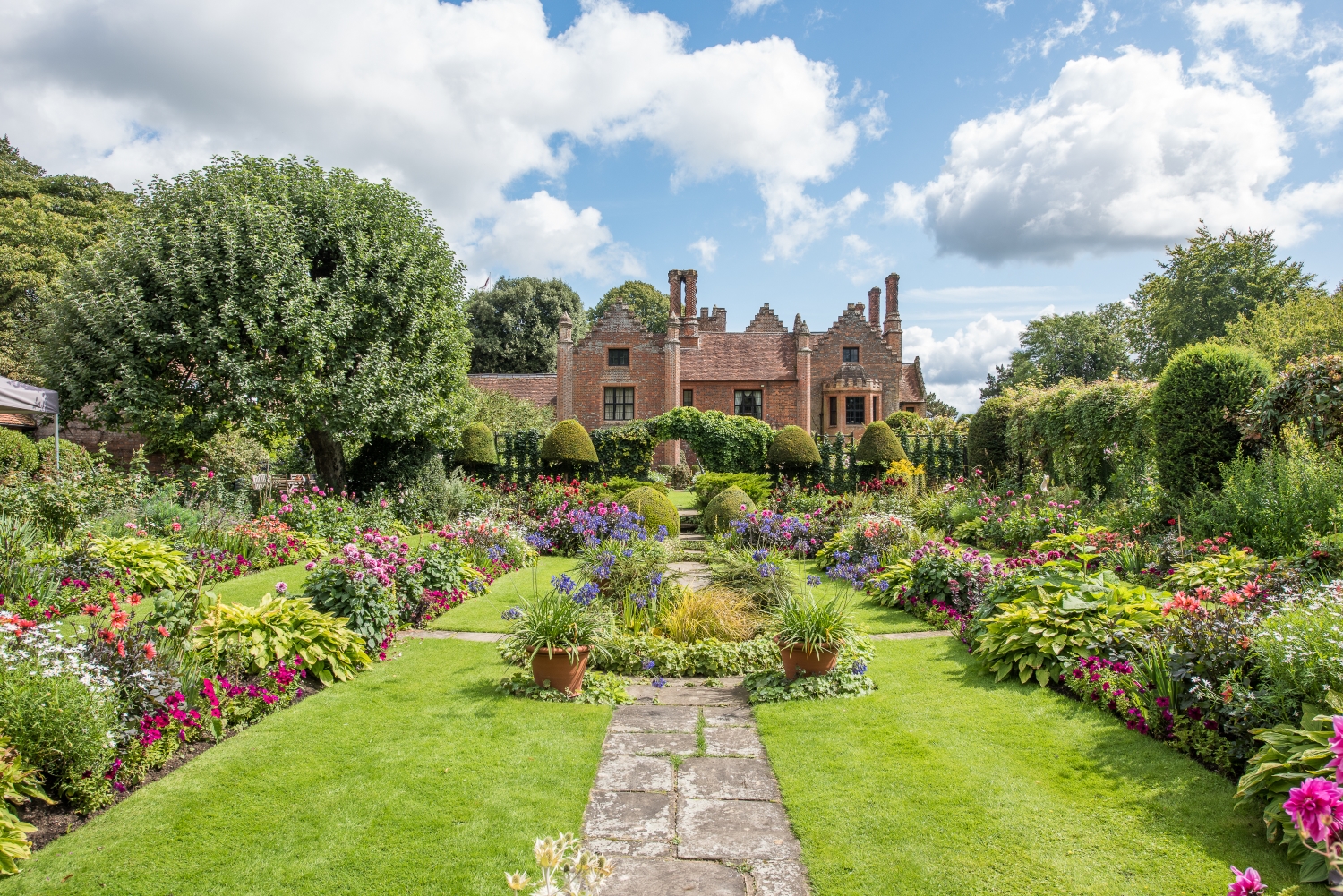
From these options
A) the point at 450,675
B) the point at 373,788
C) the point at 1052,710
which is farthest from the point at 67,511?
the point at 1052,710

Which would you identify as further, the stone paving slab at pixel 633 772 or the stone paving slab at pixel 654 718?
the stone paving slab at pixel 654 718

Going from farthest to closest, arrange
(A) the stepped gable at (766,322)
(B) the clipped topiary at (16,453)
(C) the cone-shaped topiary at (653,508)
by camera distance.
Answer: (A) the stepped gable at (766,322)
(B) the clipped topiary at (16,453)
(C) the cone-shaped topiary at (653,508)

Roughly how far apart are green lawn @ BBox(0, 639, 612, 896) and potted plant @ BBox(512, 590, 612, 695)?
25 centimetres

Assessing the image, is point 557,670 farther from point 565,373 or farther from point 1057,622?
point 565,373

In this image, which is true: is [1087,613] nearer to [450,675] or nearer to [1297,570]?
[1297,570]

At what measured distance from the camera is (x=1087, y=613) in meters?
5.33

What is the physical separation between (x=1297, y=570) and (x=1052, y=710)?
279 cm

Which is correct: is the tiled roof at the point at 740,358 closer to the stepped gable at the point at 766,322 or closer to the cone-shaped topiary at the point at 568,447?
the stepped gable at the point at 766,322

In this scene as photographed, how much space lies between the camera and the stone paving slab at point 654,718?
468cm

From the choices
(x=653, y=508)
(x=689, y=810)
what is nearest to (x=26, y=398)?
(x=653, y=508)

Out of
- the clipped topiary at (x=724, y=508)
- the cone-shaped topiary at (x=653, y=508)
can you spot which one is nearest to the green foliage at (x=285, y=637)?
the cone-shaped topiary at (x=653, y=508)

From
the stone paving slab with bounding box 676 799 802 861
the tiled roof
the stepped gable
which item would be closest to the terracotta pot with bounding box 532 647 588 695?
the stone paving slab with bounding box 676 799 802 861

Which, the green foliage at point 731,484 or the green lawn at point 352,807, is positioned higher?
the green foliage at point 731,484

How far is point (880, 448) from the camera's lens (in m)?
16.6
